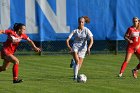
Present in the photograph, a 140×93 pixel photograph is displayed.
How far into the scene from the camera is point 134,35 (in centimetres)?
1697

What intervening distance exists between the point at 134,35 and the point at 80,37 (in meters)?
2.03

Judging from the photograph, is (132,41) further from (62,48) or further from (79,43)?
(62,48)

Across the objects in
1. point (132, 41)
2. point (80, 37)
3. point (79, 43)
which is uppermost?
point (80, 37)

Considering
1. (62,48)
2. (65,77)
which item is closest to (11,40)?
(65,77)

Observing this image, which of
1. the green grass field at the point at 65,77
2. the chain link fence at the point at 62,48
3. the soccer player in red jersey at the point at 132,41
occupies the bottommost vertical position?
the chain link fence at the point at 62,48

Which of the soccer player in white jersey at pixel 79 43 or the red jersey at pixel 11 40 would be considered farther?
the soccer player in white jersey at pixel 79 43

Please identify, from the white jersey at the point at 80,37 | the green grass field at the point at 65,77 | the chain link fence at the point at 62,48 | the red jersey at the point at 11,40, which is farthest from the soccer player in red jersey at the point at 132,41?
the chain link fence at the point at 62,48

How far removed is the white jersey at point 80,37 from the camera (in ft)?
52.0

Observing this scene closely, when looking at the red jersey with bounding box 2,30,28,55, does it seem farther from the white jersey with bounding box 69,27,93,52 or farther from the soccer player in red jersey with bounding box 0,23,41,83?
the white jersey with bounding box 69,27,93,52

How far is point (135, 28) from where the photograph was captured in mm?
16891

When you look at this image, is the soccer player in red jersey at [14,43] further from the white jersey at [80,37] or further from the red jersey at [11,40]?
the white jersey at [80,37]

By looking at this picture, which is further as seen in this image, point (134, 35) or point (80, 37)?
point (134, 35)

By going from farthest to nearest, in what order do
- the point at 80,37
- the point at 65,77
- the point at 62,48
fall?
the point at 62,48, the point at 65,77, the point at 80,37

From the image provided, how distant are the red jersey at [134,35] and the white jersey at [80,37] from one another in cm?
167
